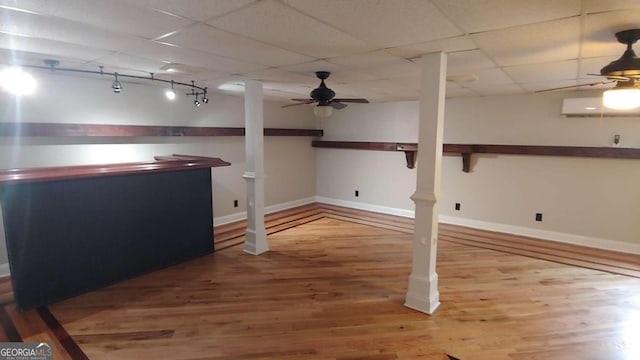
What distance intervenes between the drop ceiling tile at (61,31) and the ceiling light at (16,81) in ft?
4.69

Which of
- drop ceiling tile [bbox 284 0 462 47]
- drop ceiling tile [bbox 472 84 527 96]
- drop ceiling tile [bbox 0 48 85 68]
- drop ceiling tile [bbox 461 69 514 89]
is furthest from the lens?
drop ceiling tile [bbox 472 84 527 96]

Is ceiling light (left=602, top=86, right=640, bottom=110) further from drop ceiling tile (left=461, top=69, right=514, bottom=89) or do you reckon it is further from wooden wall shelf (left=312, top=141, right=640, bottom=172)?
wooden wall shelf (left=312, top=141, right=640, bottom=172)

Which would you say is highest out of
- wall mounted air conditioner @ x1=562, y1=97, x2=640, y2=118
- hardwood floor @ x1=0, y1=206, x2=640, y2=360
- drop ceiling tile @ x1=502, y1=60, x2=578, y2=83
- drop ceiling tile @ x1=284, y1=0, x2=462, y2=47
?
drop ceiling tile @ x1=502, y1=60, x2=578, y2=83

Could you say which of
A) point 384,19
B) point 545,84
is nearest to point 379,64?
point 384,19

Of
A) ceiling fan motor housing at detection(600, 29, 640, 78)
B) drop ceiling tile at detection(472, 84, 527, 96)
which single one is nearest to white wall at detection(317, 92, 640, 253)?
drop ceiling tile at detection(472, 84, 527, 96)

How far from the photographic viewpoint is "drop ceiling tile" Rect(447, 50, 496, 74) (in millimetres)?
2453

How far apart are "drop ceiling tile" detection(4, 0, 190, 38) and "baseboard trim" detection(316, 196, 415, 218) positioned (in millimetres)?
4857

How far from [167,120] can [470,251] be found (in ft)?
14.7

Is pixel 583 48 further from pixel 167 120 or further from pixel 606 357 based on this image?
pixel 167 120

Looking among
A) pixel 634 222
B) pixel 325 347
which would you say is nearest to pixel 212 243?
pixel 325 347

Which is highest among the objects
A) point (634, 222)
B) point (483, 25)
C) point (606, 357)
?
point (483, 25)

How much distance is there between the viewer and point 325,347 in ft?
7.45

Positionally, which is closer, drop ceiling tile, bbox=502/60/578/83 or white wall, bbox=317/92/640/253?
drop ceiling tile, bbox=502/60/578/83

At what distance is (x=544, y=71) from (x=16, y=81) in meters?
5.18
